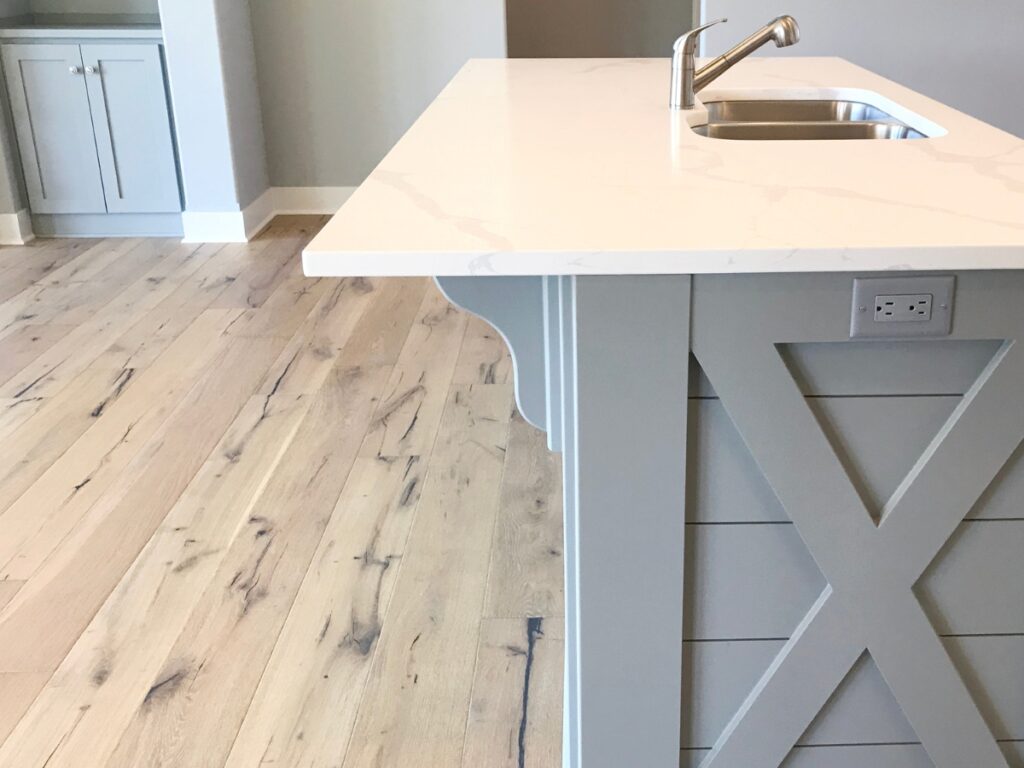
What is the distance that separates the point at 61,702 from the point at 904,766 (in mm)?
1394

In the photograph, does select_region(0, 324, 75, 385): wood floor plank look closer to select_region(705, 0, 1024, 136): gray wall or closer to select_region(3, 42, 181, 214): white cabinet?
select_region(3, 42, 181, 214): white cabinet

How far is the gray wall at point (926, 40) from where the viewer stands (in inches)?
133

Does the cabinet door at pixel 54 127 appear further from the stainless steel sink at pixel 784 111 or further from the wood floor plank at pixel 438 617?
the stainless steel sink at pixel 784 111

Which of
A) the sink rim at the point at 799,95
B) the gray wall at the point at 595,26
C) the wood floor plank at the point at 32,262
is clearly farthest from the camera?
the gray wall at the point at 595,26

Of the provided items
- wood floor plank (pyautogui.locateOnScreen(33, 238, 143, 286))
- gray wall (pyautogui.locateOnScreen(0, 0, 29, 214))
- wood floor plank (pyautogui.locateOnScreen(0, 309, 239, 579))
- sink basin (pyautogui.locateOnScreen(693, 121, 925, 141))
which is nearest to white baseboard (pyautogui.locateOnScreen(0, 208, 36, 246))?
gray wall (pyautogui.locateOnScreen(0, 0, 29, 214))

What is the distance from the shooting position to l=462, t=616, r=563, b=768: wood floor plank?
1691 mm

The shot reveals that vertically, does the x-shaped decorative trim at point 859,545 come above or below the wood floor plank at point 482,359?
above

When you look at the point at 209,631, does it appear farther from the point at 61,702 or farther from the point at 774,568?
the point at 774,568

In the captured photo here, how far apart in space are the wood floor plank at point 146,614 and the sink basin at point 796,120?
4.47 feet

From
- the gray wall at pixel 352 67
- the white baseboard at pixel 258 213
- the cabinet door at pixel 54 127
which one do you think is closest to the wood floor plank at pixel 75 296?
the white baseboard at pixel 258 213

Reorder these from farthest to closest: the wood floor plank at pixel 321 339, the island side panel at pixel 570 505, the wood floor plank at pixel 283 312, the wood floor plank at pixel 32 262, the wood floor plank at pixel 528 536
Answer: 1. the wood floor plank at pixel 32 262
2. the wood floor plank at pixel 283 312
3. the wood floor plank at pixel 321 339
4. the wood floor plank at pixel 528 536
5. the island side panel at pixel 570 505

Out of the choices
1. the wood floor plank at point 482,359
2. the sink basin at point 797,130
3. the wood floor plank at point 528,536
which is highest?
the sink basin at point 797,130

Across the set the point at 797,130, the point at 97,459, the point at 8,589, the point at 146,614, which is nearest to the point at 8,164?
the point at 97,459

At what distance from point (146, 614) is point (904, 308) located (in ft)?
5.15
